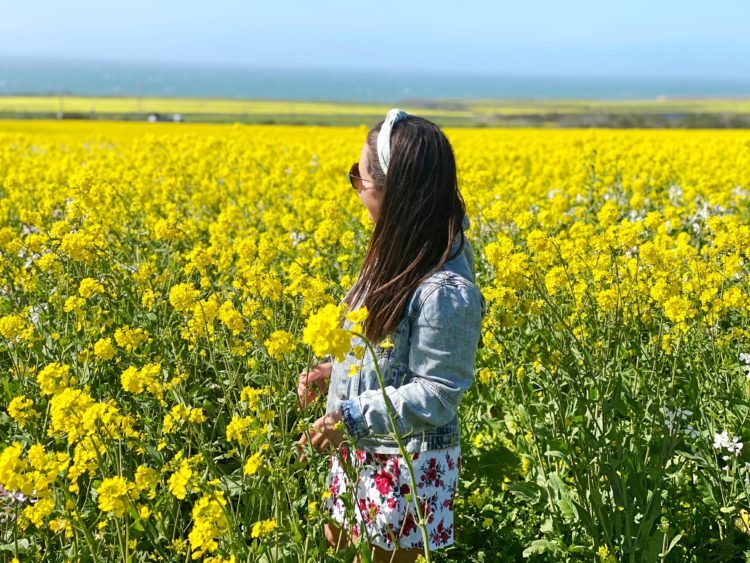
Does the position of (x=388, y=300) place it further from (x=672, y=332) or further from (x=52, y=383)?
→ (x=672, y=332)

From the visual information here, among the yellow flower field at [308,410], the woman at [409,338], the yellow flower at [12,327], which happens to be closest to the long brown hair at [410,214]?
the woman at [409,338]

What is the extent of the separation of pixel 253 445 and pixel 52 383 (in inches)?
26.7

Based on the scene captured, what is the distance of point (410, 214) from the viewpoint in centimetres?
202

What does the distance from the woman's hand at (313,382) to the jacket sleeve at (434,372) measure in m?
0.33

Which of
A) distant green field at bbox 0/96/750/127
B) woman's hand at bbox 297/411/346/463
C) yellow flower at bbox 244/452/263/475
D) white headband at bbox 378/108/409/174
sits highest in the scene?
distant green field at bbox 0/96/750/127

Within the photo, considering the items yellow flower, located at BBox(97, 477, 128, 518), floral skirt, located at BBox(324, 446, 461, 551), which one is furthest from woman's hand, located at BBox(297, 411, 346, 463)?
yellow flower, located at BBox(97, 477, 128, 518)

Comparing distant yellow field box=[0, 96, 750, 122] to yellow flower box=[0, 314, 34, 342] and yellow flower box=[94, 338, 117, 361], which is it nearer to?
yellow flower box=[0, 314, 34, 342]

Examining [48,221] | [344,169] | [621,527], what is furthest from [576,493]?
[344,169]

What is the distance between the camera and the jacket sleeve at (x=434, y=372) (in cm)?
197

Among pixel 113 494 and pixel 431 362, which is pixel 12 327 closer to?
pixel 113 494

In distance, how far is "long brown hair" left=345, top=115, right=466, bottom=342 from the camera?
2.00 metres

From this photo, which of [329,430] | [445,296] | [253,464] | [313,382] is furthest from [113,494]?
[445,296]

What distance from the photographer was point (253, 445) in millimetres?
2092

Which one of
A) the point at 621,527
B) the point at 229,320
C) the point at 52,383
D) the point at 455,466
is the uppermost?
the point at 229,320
